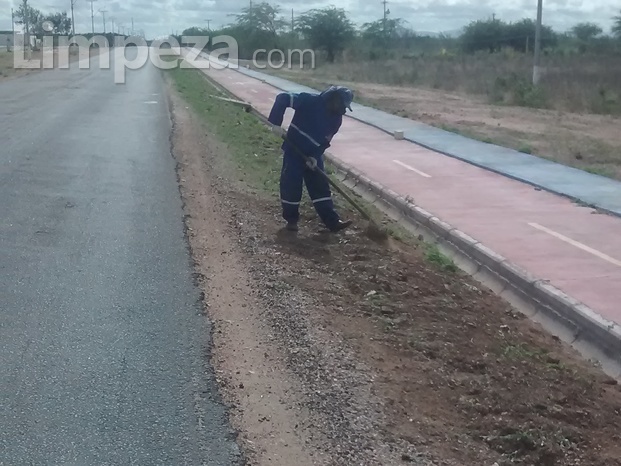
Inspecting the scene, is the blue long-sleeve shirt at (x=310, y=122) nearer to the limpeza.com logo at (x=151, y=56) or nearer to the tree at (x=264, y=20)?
the limpeza.com logo at (x=151, y=56)

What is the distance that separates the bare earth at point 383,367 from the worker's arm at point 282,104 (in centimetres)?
130

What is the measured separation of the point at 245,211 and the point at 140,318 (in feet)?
14.7

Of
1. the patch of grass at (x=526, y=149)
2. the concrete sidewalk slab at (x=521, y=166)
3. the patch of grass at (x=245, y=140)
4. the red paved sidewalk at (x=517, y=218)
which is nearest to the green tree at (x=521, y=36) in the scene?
the patch of grass at (x=245, y=140)

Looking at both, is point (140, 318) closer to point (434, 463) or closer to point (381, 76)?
point (434, 463)

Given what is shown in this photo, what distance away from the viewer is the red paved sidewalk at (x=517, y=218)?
8648 mm

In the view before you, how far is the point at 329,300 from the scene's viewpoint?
7.42 meters

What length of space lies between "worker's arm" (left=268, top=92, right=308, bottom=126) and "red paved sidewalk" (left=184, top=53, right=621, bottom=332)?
2659mm

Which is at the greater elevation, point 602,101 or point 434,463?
point 602,101

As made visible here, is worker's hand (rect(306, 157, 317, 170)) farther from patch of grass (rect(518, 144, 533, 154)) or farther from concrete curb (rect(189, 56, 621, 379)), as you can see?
patch of grass (rect(518, 144, 533, 154))

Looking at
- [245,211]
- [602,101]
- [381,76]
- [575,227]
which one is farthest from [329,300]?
[381,76]

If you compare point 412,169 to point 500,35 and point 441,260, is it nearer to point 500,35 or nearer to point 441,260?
point 441,260

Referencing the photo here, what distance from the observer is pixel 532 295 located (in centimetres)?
825

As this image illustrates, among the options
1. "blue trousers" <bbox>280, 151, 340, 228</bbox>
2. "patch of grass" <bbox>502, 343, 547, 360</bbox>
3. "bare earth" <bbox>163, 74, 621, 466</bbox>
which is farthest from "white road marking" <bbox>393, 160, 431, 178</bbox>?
"patch of grass" <bbox>502, 343, 547, 360</bbox>

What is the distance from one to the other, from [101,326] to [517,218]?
6483mm
